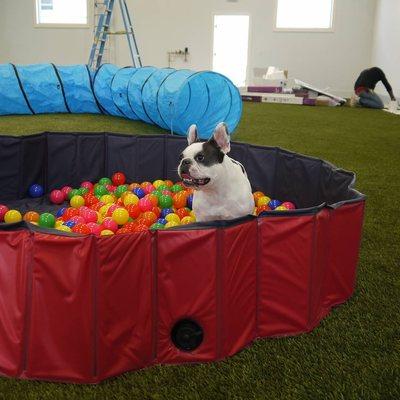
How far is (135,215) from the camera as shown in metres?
3.54

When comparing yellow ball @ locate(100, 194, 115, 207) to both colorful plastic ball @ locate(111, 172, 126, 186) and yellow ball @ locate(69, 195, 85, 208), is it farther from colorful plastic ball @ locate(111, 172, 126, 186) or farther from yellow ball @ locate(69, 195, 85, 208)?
colorful plastic ball @ locate(111, 172, 126, 186)

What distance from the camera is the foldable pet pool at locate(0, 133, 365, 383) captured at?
5.53ft

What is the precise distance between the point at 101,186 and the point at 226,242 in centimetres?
250

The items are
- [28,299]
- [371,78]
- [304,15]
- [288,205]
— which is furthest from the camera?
[304,15]

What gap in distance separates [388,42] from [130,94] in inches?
329

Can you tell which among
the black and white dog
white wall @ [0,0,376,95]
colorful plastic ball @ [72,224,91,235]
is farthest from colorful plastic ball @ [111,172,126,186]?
white wall @ [0,0,376,95]

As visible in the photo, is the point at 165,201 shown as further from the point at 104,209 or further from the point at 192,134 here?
the point at 192,134

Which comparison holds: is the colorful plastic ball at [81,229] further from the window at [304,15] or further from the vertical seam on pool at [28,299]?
the window at [304,15]

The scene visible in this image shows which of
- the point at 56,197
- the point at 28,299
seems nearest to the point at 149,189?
the point at 56,197

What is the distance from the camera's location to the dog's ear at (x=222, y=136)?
2.44m

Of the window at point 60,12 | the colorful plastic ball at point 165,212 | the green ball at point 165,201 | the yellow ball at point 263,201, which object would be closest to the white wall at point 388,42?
the window at point 60,12

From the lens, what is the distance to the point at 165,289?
6.01 ft

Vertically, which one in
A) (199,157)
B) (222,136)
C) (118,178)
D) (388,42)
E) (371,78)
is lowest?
(118,178)

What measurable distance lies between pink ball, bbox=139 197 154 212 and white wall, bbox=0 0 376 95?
11.8 meters
